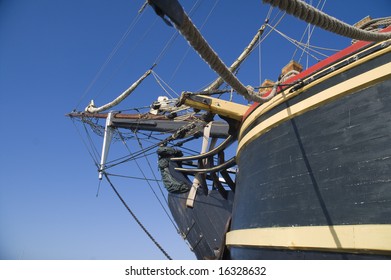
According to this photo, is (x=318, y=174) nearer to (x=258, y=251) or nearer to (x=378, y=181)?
(x=378, y=181)

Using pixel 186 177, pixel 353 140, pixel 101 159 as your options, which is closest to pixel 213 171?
pixel 186 177

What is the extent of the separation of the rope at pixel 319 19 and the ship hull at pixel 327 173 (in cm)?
99

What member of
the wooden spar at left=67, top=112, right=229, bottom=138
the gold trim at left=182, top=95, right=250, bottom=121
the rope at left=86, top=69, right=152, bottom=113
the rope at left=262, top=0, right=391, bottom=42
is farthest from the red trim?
the rope at left=86, top=69, right=152, bottom=113

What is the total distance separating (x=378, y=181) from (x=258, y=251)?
198cm

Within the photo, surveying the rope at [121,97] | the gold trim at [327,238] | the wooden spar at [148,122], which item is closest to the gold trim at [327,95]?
the gold trim at [327,238]

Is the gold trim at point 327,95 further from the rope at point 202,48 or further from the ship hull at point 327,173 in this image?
the rope at point 202,48

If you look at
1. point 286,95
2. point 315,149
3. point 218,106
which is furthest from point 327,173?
point 218,106

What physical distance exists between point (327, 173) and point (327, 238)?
744 millimetres

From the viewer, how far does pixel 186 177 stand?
994 cm

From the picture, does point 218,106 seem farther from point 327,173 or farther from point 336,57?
point 327,173

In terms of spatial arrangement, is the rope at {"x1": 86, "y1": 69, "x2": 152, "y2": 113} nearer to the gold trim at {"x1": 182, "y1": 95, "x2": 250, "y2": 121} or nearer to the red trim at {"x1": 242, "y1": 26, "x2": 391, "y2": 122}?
the gold trim at {"x1": 182, "y1": 95, "x2": 250, "y2": 121}

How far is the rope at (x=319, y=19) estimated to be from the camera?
1.83m

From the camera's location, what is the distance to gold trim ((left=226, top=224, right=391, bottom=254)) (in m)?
2.88
